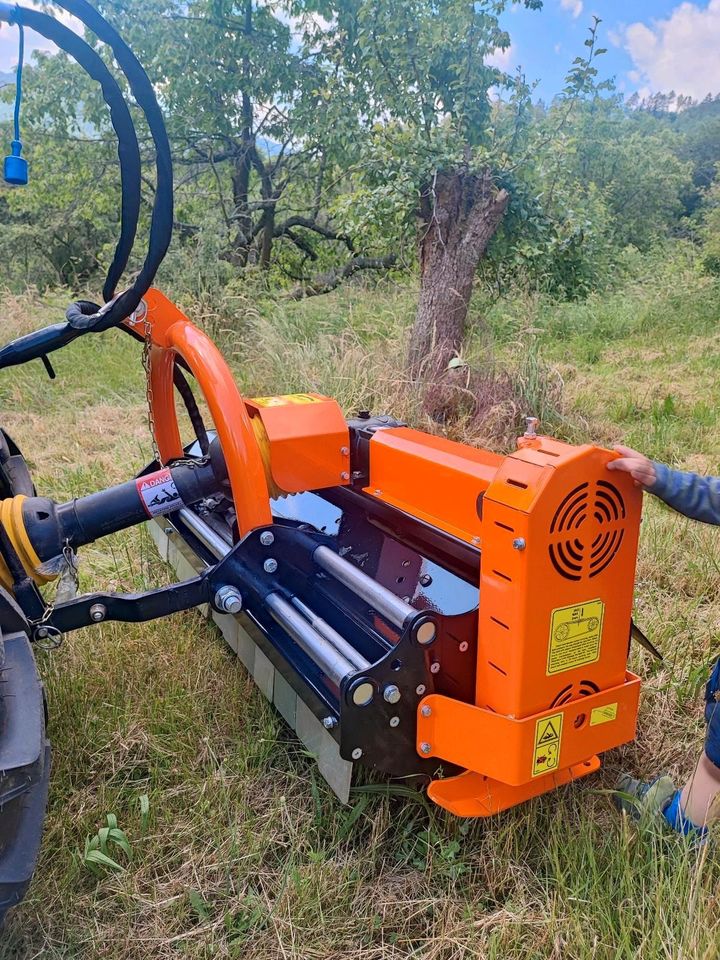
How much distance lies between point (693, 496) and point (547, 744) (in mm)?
624

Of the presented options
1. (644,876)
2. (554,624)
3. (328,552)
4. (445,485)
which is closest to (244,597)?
(328,552)

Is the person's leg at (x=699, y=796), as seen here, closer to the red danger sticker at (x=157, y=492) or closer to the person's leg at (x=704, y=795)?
the person's leg at (x=704, y=795)

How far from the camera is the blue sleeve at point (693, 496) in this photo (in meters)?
1.60

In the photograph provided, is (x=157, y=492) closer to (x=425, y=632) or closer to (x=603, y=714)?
(x=425, y=632)

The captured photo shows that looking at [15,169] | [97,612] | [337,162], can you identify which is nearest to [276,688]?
[97,612]

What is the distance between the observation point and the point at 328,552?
6.10ft

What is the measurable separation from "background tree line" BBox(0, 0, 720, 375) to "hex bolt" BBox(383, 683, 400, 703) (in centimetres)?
348

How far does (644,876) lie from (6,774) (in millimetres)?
1336

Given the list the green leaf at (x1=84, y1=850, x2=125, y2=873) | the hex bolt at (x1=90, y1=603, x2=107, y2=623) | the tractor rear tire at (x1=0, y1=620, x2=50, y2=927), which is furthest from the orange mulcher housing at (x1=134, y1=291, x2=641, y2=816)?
the green leaf at (x1=84, y1=850, x2=125, y2=873)

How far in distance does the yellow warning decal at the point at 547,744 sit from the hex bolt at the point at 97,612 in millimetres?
1026

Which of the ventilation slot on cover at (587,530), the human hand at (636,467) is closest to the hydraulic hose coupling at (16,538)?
the ventilation slot on cover at (587,530)

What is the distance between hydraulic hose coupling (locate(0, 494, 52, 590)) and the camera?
1.71m

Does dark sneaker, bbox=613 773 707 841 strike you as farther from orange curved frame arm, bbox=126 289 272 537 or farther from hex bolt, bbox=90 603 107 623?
hex bolt, bbox=90 603 107 623

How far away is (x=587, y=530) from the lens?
1.53 m
